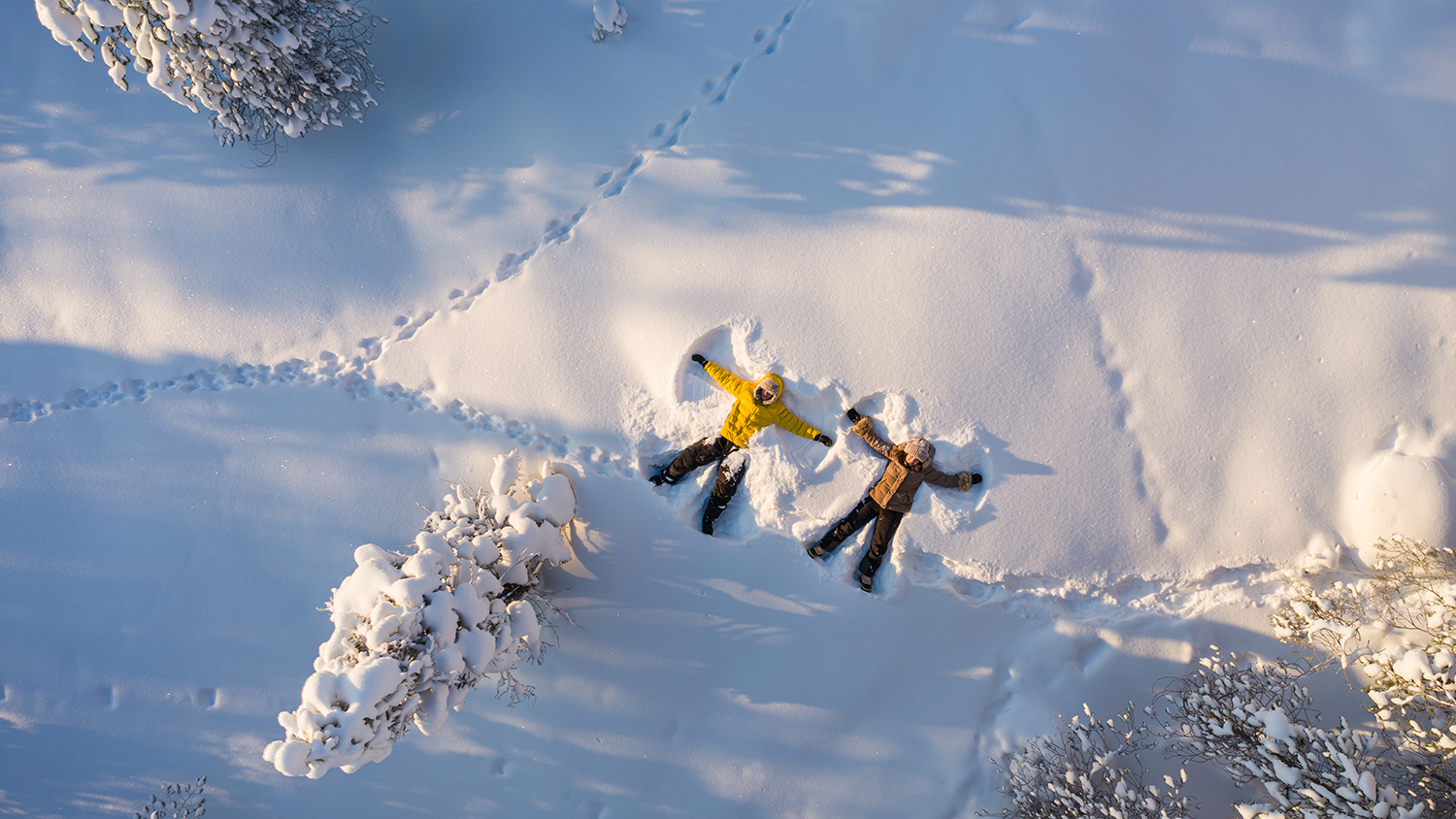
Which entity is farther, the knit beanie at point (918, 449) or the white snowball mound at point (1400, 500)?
the knit beanie at point (918, 449)

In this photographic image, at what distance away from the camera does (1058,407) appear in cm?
442

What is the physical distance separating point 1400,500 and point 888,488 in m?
3.17

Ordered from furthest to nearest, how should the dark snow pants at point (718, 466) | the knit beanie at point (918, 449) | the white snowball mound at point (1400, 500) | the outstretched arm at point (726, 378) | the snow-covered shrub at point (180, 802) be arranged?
the snow-covered shrub at point (180, 802) → the dark snow pants at point (718, 466) → the outstretched arm at point (726, 378) → the knit beanie at point (918, 449) → the white snowball mound at point (1400, 500)

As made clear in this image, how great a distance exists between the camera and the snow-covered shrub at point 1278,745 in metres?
3.50

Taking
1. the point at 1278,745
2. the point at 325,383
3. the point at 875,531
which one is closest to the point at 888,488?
the point at 875,531

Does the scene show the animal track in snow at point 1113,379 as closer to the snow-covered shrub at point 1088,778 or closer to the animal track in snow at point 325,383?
the snow-covered shrub at point 1088,778

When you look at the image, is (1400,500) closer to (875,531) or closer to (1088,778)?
(1088,778)

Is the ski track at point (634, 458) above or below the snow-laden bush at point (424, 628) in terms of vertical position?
above

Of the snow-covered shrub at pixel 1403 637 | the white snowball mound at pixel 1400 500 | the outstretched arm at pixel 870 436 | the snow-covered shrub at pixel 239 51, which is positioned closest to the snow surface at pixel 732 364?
the white snowball mound at pixel 1400 500

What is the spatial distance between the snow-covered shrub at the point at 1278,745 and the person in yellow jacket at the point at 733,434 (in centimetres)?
283

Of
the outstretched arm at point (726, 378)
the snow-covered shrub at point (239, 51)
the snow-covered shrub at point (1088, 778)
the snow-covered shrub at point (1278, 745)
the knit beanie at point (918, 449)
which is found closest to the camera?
the snow-covered shrub at point (1278, 745)

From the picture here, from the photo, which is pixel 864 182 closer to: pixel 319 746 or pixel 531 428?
pixel 531 428

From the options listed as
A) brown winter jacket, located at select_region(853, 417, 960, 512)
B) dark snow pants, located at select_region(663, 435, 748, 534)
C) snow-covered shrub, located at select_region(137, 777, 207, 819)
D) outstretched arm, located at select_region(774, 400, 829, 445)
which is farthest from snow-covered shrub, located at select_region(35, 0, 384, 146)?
snow-covered shrub, located at select_region(137, 777, 207, 819)

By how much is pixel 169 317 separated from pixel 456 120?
99.4 inches
